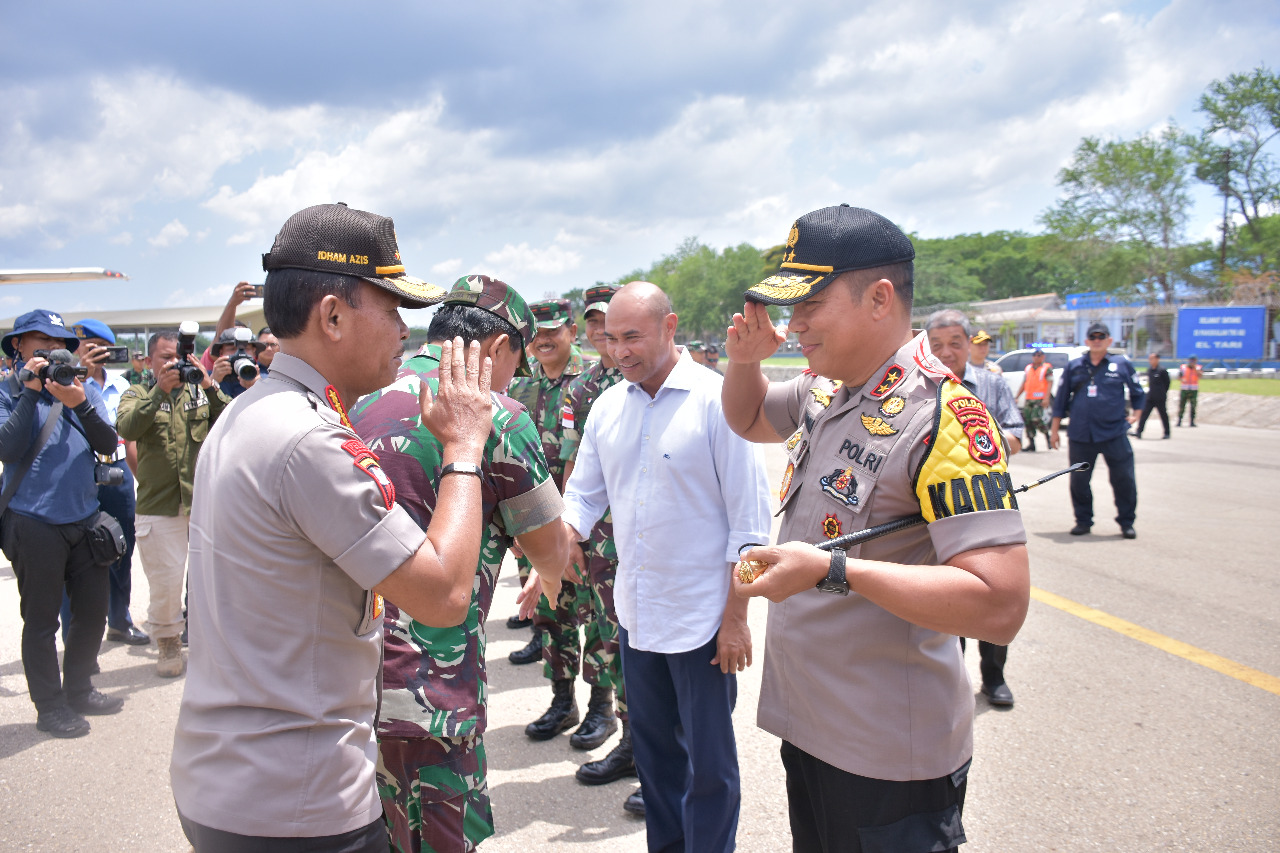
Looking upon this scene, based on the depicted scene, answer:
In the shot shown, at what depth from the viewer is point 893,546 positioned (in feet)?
5.87

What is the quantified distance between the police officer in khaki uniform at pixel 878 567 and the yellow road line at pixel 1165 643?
12.5ft

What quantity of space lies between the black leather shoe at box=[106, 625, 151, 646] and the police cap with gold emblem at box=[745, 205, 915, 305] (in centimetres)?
576

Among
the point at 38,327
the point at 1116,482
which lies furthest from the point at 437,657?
the point at 1116,482

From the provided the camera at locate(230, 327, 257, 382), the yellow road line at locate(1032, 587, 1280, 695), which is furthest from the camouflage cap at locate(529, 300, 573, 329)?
the yellow road line at locate(1032, 587, 1280, 695)

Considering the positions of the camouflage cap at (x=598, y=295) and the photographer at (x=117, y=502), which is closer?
the photographer at (x=117, y=502)

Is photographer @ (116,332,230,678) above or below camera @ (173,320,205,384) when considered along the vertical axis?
below

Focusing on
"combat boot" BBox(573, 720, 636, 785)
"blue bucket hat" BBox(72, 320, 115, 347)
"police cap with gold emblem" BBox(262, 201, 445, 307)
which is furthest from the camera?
"blue bucket hat" BBox(72, 320, 115, 347)

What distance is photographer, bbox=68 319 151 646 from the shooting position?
4762 millimetres

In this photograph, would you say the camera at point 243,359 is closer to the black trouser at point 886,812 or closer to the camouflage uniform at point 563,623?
the camouflage uniform at point 563,623

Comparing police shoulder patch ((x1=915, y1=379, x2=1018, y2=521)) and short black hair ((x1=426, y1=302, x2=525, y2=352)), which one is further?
short black hair ((x1=426, y1=302, x2=525, y2=352))

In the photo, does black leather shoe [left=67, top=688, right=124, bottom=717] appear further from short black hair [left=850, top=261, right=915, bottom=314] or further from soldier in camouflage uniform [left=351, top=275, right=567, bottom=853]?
short black hair [left=850, top=261, right=915, bottom=314]

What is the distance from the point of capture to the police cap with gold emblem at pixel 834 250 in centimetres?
185

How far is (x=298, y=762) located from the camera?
144cm

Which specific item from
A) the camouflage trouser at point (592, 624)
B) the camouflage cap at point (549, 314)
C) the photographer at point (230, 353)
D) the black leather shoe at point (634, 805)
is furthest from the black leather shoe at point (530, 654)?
the photographer at point (230, 353)
